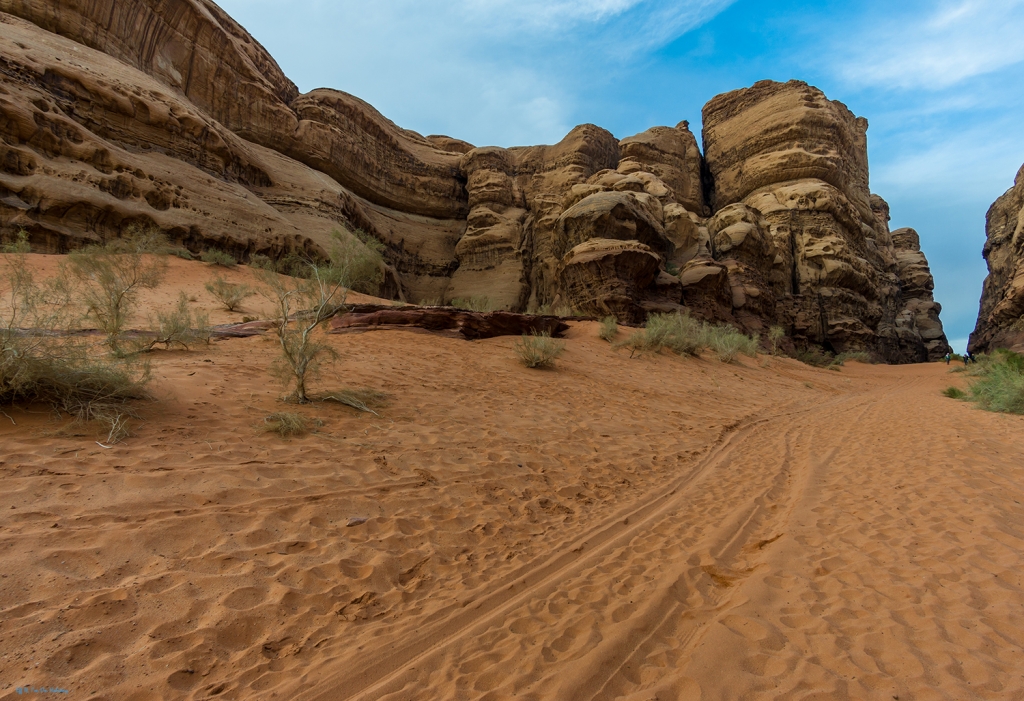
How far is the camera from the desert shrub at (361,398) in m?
6.39

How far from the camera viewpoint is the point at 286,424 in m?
5.20

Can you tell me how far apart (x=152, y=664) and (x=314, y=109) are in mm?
31138

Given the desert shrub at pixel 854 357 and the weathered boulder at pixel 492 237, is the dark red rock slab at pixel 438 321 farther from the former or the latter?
the desert shrub at pixel 854 357

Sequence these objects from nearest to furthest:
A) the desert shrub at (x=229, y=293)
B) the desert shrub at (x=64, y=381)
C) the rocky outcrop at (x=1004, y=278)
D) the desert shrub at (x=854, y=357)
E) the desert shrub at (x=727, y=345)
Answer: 1. the desert shrub at (x=64, y=381)
2. the desert shrub at (x=229, y=293)
3. the desert shrub at (x=727, y=345)
4. the rocky outcrop at (x=1004, y=278)
5. the desert shrub at (x=854, y=357)

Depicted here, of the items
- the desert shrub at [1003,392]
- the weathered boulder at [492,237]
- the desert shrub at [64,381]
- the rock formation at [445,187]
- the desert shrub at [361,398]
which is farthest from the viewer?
the weathered boulder at [492,237]

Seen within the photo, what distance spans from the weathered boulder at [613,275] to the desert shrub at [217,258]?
544 inches

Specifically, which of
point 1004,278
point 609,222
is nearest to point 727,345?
point 609,222

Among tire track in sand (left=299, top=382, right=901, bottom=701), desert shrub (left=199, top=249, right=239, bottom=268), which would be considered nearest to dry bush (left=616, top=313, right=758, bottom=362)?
tire track in sand (left=299, top=382, right=901, bottom=701)

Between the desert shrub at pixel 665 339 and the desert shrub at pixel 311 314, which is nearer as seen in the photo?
the desert shrub at pixel 311 314

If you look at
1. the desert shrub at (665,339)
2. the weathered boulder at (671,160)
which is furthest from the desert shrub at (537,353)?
the weathered boulder at (671,160)

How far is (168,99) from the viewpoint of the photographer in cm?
1872

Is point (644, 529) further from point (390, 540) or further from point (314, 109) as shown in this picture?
point (314, 109)

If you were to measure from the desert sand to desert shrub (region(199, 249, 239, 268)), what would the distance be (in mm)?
11263

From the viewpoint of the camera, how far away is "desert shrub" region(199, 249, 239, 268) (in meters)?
Result: 16.0
